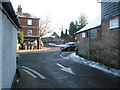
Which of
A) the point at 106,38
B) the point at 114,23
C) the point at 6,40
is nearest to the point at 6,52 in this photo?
the point at 6,40

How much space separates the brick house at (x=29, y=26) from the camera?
130 ft

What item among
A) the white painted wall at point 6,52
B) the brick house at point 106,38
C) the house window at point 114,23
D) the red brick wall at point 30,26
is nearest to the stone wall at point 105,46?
the brick house at point 106,38

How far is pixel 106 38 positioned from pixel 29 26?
30074 millimetres

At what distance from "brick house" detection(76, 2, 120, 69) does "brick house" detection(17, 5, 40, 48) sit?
25411 mm

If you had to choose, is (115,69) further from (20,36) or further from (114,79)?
(20,36)

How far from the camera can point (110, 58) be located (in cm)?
1189

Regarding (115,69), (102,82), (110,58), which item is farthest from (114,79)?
(110,58)

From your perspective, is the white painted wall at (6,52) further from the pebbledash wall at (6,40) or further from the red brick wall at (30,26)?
the red brick wall at (30,26)

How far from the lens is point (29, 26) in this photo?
4022 centimetres

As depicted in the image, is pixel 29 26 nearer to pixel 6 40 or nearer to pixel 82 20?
pixel 82 20

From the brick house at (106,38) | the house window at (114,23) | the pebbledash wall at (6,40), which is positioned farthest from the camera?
the brick house at (106,38)

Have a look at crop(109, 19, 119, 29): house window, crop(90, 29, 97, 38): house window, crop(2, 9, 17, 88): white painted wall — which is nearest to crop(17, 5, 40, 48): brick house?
crop(90, 29, 97, 38): house window

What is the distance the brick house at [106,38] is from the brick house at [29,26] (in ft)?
83.4

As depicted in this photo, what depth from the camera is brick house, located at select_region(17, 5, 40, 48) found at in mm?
39562
